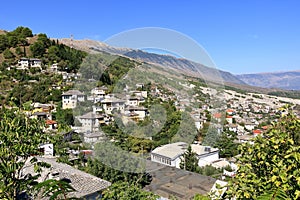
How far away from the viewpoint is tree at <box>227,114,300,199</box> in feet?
4.56

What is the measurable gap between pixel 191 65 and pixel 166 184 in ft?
12.0

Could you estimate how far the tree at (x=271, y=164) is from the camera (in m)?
1.39

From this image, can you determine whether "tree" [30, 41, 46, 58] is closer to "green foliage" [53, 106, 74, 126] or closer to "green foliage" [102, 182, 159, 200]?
"green foliage" [53, 106, 74, 126]

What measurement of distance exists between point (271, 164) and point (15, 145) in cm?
177

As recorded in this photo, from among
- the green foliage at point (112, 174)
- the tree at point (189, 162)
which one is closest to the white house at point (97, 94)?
the green foliage at point (112, 174)

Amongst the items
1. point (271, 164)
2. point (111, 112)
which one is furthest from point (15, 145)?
point (111, 112)

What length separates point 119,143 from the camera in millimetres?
4742

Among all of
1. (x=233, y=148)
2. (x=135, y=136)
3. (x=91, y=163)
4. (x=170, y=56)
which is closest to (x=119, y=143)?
(x=135, y=136)

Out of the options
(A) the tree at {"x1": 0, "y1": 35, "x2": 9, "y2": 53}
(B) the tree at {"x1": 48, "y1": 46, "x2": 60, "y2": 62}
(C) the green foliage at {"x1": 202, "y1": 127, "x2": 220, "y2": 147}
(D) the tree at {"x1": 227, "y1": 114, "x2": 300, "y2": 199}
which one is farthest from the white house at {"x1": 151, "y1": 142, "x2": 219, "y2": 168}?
(A) the tree at {"x1": 0, "y1": 35, "x2": 9, "y2": 53}

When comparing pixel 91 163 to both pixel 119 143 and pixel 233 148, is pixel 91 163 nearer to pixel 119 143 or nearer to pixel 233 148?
pixel 119 143

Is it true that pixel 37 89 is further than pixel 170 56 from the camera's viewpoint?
Yes

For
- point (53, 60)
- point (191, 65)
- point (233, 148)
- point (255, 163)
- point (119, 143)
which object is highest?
point (53, 60)

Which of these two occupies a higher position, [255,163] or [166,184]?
[255,163]

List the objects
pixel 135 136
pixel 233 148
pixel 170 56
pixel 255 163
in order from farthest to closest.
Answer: pixel 233 148 < pixel 135 136 < pixel 170 56 < pixel 255 163
